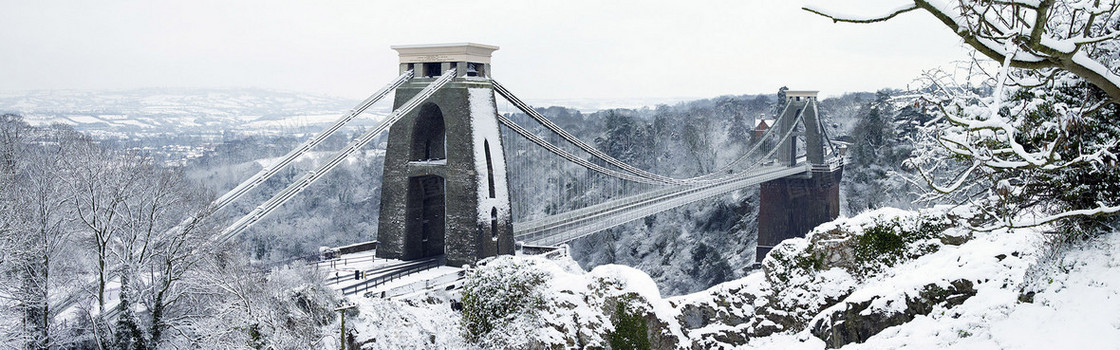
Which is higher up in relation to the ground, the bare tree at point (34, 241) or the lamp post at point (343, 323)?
the bare tree at point (34, 241)

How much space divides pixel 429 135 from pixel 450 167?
216 cm

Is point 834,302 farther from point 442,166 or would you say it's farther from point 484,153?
point 442,166

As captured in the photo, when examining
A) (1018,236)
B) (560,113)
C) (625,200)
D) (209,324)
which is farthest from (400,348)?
(560,113)

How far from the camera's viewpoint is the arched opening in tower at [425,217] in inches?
864

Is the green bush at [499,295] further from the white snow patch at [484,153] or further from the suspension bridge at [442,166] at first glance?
the white snow patch at [484,153]

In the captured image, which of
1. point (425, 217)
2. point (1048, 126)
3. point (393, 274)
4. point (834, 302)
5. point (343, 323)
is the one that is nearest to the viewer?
point (1048, 126)

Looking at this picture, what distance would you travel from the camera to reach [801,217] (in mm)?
38812

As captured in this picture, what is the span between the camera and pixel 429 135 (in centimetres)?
2256

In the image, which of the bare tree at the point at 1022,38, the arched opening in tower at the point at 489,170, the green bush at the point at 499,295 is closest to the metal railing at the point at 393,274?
the arched opening in tower at the point at 489,170

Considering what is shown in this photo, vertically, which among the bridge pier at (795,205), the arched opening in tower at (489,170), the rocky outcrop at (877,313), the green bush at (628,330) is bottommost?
the bridge pier at (795,205)

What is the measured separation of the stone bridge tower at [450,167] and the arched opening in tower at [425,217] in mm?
27

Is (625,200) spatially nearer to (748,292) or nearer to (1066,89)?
(748,292)

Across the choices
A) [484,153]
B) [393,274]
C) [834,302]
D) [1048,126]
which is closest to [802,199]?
[484,153]

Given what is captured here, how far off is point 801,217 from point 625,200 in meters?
11.1
